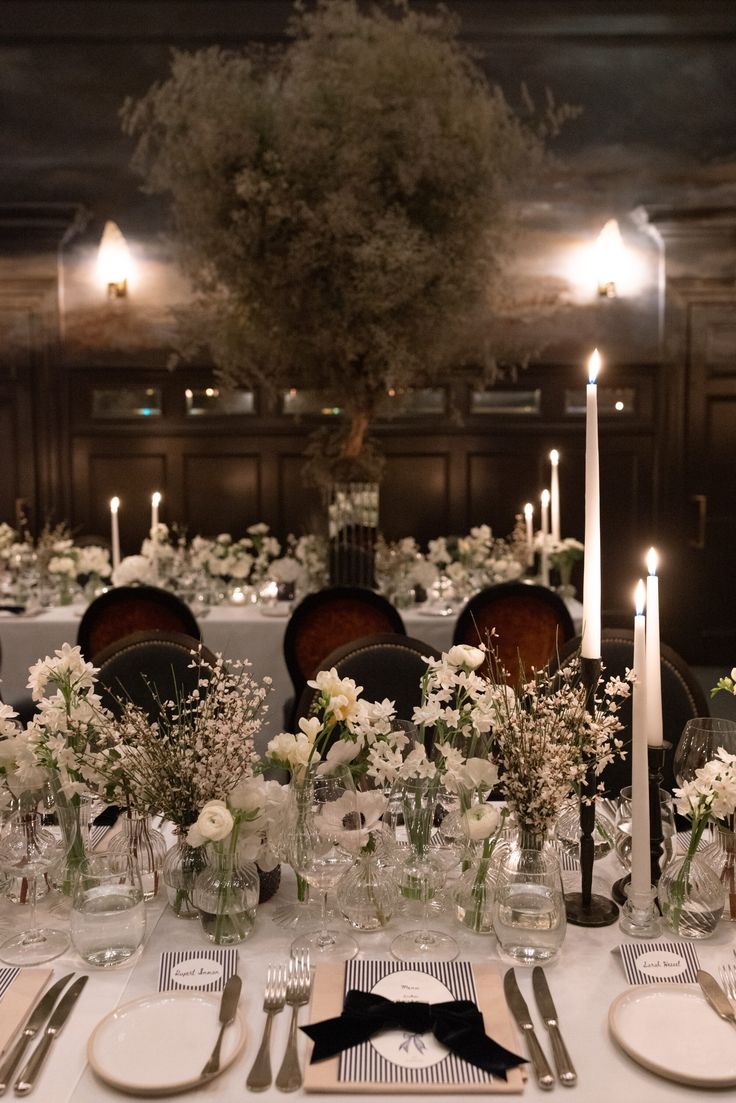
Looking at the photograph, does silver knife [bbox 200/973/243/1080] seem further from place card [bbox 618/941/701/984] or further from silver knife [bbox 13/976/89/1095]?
place card [bbox 618/941/701/984]

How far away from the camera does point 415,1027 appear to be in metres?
1.30

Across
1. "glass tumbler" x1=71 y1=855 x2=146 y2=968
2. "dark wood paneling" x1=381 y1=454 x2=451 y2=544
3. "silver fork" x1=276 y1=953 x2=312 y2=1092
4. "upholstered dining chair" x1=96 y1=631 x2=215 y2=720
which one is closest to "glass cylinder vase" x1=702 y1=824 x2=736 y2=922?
"silver fork" x1=276 y1=953 x2=312 y2=1092

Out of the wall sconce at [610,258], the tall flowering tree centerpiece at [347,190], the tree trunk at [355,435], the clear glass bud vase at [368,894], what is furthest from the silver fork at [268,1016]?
the wall sconce at [610,258]

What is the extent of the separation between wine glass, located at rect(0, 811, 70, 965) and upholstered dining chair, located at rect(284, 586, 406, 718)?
81.0 inches

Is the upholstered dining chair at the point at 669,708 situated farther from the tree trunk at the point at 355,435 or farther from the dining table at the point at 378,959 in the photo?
the tree trunk at the point at 355,435

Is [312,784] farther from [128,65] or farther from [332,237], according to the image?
[128,65]

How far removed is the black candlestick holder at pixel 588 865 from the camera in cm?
157

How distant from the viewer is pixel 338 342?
168 inches

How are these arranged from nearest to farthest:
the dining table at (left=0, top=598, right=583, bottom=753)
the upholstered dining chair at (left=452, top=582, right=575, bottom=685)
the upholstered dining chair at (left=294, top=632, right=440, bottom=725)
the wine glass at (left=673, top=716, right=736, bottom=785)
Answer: the wine glass at (left=673, top=716, right=736, bottom=785)
the upholstered dining chair at (left=294, top=632, right=440, bottom=725)
the upholstered dining chair at (left=452, top=582, right=575, bottom=685)
the dining table at (left=0, top=598, right=583, bottom=753)

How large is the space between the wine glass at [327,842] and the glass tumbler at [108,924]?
0.24m

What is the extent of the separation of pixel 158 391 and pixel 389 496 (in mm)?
1770

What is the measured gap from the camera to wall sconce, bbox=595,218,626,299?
6.93m

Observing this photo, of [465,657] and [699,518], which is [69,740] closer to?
[465,657]

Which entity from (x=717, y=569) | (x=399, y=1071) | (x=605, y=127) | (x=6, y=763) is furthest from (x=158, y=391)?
(x=399, y=1071)
